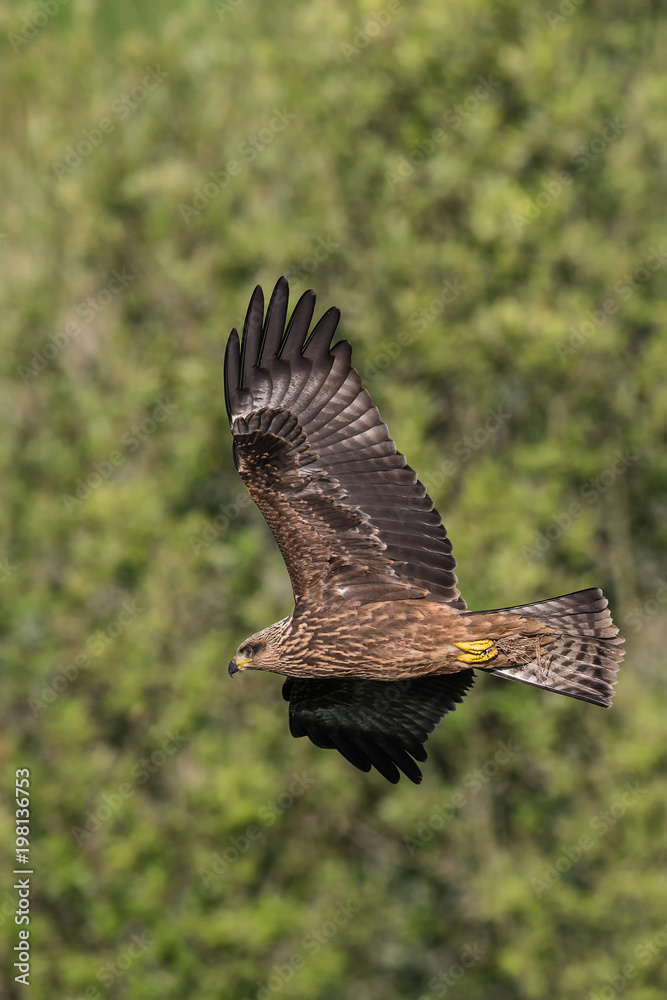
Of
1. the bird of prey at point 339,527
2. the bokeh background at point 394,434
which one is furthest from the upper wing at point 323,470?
the bokeh background at point 394,434

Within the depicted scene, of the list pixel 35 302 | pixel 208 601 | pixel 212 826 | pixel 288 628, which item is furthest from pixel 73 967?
pixel 288 628

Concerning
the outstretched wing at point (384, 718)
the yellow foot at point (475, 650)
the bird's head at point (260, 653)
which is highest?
the yellow foot at point (475, 650)

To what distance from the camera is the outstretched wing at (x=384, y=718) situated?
285 inches

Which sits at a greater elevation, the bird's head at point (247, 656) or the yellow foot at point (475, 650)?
the yellow foot at point (475, 650)

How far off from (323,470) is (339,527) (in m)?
0.25

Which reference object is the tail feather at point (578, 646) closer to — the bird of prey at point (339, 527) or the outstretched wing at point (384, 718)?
the bird of prey at point (339, 527)

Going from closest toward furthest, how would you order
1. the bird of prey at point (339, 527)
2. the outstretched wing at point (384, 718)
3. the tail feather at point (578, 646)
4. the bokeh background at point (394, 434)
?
the bird of prey at point (339, 527)
the tail feather at point (578, 646)
the outstretched wing at point (384, 718)
the bokeh background at point (394, 434)

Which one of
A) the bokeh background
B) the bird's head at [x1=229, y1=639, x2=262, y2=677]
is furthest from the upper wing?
the bokeh background

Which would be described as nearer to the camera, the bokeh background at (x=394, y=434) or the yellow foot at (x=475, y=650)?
the yellow foot at (x=475, y=650)

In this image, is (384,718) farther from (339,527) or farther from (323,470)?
(323,470)

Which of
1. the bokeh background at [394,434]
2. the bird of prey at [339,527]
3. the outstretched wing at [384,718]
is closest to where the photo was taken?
the bird of prey at [339,527]

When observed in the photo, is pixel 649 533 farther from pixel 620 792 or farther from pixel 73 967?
pixel 73 967

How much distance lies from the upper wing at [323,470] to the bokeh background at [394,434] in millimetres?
6072

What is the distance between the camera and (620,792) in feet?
41.9
